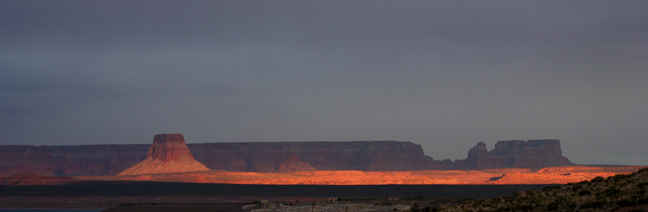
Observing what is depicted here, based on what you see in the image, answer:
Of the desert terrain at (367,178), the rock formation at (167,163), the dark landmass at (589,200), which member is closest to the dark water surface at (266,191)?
the desert terrain at (367,178)

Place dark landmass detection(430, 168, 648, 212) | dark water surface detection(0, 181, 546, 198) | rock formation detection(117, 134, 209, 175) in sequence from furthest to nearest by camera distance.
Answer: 1. rock formation detection(117, 134, 209, 175)
2. dark water surface detection(0, 181, 546, 198)
3. dark landmass detection(430, 168, 648, 212)

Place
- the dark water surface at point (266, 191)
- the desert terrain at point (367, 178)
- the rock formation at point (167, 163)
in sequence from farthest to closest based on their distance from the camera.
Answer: the rock formation at point (167, 163), the desert terrain at point (367, 178), the dark water surface at point (266, 191)

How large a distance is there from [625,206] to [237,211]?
108ft

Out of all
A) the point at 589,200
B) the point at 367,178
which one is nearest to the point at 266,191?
the point at 367,178

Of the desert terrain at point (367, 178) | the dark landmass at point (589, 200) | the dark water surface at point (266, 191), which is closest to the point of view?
the dark landmass at point (589, 200)

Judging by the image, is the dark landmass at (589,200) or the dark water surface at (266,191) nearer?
the dark landmass at (589,200)

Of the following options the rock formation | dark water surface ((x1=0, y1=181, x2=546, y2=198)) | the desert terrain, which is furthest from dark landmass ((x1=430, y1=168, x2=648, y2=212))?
the rock formation

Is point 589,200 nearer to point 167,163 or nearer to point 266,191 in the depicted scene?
point 266,191

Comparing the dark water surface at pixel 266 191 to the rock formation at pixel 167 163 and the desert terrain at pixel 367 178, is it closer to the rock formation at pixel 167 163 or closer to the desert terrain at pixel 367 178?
the desert terrain at pixel 367 178

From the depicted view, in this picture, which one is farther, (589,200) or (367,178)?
(367,178)

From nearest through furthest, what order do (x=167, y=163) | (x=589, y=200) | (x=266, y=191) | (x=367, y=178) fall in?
1. (x=589, y=200)
2. (x=266, y=191)
3. (x=367, y=178)
4. (x=167, y=163)

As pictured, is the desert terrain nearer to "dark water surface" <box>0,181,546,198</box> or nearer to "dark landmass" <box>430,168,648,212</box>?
"dark water surface" <box>0,181,546,198</box>

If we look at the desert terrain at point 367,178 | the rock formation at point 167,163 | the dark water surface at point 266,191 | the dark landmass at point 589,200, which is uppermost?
the rock formation at point 167,163

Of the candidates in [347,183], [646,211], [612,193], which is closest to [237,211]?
[612,193]
